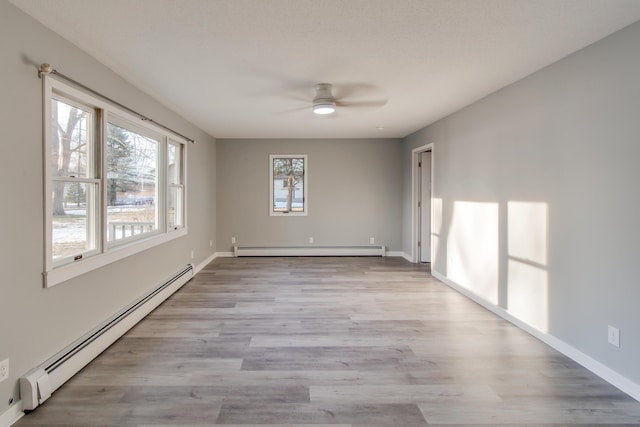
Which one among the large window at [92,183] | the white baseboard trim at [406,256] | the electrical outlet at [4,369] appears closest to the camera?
the electrical outlet at [4,369]

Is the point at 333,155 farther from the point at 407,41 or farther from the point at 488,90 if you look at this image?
the point at 407,41

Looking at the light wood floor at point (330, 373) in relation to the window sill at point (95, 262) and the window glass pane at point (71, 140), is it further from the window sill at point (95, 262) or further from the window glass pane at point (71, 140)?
the window glass pane at point (71, 140)

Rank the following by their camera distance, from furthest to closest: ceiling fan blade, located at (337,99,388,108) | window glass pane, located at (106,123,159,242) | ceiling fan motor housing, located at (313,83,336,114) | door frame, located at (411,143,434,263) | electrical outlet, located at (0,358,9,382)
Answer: door frame, located at (411,143,434,263), ceiling fan blade, located at (337,99,388,108), ceiling fan motor housing, located at (313,83,336,114), window glass pane, located at (106,123,159,242), electrical outlet, located at (0,358,9,382)

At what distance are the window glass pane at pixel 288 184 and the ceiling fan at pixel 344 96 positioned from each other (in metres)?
2.65

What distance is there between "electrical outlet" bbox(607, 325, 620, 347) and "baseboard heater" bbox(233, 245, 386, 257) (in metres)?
4.42

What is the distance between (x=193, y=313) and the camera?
135 inches

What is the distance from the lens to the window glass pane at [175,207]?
436 centimetres

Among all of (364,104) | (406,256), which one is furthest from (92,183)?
(406,256)

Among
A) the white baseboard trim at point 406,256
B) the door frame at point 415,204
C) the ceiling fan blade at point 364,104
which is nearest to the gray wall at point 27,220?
the ceiling fan blade at point 364,104

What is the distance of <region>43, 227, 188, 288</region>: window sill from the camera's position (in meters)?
2.09

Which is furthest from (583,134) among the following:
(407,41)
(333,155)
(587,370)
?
(333,155)

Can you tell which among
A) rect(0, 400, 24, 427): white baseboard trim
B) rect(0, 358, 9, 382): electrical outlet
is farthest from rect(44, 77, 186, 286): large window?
rect(0, 400, 24, 427): white baseboard trim

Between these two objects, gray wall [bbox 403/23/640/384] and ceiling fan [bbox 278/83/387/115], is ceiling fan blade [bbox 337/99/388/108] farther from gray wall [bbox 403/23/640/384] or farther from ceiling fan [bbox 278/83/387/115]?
gray wall [bbox 403/23/640/384]

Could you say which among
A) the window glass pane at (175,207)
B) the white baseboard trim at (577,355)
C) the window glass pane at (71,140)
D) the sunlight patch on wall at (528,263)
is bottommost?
the white baseboard trim at (577,355)
